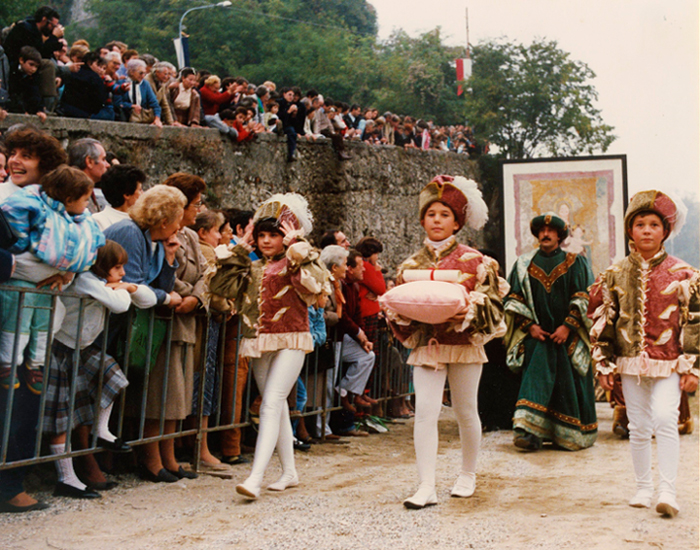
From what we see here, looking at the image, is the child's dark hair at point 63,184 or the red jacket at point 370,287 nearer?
the child's dark hair at point 63,184

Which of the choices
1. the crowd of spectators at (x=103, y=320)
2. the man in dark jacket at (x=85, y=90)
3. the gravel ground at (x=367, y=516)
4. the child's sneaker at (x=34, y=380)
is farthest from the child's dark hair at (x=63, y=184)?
the man in dark jacket at (x=85, y=90)

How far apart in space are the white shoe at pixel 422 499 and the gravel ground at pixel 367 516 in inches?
2.0

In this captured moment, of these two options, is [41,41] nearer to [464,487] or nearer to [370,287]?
[370,287]

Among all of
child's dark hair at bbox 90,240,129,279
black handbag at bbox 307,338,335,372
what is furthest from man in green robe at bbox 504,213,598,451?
child's dark hair at bbox 90,240,129,279

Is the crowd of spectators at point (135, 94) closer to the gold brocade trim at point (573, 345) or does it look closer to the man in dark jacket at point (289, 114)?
the man in dark jacket at point (289, 114)

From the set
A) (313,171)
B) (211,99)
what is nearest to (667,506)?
(211,99)

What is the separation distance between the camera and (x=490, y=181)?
A: 23.6m

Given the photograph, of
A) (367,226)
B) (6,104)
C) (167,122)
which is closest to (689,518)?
(6,104)

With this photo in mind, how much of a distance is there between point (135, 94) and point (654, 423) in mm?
8704

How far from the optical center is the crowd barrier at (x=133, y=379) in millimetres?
3822

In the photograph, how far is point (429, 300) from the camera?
13.9 ft

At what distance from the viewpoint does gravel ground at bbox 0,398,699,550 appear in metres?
3.50

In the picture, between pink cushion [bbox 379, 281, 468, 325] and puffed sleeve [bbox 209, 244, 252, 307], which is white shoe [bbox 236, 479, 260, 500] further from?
pink cushion [bbox 379, 281, 468, 325]

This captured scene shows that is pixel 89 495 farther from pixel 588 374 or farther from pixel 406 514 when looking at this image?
pixel 588 374
